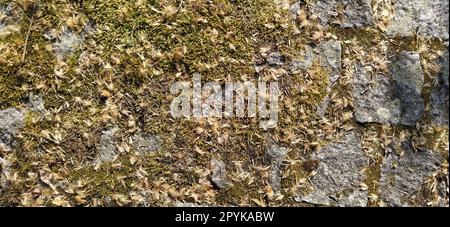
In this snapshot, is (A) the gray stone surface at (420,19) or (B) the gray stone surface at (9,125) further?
(A) the gray stone surface at (420,19)

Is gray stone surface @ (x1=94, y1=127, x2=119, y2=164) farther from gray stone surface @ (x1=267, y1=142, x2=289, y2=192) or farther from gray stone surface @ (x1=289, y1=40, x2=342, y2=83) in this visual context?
gray stone surface @ (x1=289, y1=40, x2=342, y2=83)

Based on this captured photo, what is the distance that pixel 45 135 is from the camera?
2.67m

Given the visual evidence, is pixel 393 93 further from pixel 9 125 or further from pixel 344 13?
pixel 9 125

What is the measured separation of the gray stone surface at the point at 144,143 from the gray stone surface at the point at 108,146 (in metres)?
0.10

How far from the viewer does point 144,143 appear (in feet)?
8.93

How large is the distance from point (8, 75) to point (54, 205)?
0.71 metres

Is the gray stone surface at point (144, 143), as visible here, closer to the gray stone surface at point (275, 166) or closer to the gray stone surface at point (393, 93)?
the gray stone surface at point (275, 166)

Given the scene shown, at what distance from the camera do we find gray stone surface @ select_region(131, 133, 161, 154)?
107 inches

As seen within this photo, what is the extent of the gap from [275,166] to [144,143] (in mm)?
710

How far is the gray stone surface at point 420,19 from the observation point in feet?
9.36

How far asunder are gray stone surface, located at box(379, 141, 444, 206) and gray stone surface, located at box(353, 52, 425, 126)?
0.17 m

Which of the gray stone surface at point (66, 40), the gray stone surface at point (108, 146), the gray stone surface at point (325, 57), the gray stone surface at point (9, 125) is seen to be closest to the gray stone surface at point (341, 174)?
the gray stone surface at point (325, 57)

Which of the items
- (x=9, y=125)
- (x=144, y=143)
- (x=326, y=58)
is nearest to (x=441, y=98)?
(x=326, y=58)
